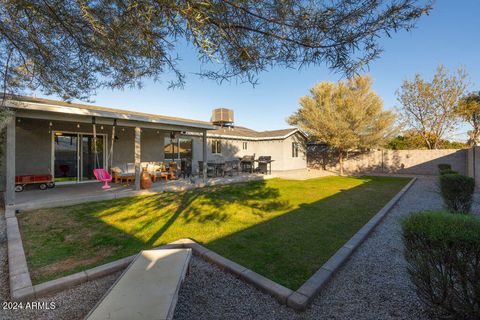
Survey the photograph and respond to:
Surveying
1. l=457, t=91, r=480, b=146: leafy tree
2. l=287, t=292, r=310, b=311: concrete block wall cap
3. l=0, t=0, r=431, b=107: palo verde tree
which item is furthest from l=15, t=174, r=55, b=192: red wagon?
l=457, t=91, r=480, b=146: leafy tree

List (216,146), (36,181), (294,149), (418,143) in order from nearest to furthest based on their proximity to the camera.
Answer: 1. (36,181)
2. (216,146)
3. (294,149)
4. (418,143)

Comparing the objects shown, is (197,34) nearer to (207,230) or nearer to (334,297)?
(334,297)

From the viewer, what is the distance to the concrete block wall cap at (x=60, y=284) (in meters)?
2.63

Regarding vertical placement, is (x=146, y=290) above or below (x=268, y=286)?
above

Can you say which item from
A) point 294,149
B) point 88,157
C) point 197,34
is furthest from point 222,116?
point 197,34

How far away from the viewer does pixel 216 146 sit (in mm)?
16953

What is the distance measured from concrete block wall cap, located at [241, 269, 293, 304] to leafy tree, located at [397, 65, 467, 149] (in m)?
21.8

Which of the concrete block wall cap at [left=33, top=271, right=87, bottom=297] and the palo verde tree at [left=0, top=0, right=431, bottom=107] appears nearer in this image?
the palo verde tree at [left=0, top=0, right=431, bottom=107]

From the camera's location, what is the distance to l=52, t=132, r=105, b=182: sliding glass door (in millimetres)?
9719

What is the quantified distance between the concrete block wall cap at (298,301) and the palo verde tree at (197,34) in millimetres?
2607

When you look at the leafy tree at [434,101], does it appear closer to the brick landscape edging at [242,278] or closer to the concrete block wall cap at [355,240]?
the concrete block wall cap at [355,240]

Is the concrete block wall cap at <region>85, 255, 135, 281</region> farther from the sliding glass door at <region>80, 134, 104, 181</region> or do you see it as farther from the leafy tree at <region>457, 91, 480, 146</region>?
the leafy tree at <region>457, 91, 480, 146</region>

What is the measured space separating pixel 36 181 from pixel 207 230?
25.8 ft

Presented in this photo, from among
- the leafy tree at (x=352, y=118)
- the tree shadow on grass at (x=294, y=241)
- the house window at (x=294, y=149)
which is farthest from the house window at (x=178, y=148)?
the leafy tree at (x=352, y=118)
